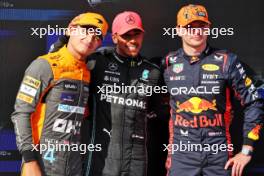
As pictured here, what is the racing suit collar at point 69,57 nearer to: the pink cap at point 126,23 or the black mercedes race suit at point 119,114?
the black mercedes race suit at point 119,114

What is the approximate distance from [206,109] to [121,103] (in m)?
0.58

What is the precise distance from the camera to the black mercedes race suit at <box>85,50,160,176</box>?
243cm

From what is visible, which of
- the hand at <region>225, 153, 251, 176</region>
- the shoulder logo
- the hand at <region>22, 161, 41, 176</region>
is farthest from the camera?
the shoulder logo

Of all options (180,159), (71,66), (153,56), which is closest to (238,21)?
(153,56)

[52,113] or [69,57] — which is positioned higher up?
[69,57]

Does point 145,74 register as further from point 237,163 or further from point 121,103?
point 237,163

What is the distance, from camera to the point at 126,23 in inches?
99.0

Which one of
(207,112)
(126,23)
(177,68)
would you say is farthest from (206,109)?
(126,23)

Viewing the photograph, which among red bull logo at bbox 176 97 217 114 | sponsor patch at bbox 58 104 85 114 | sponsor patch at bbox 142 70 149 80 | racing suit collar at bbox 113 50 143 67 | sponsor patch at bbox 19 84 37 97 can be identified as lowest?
sponsor patch at bbox 58 104 85 114

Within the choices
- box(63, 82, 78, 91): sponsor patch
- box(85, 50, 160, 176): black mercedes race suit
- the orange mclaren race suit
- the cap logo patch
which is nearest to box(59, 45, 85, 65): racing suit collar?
the orange mclaren race suit

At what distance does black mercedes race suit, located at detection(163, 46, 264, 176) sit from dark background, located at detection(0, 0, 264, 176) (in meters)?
0.46

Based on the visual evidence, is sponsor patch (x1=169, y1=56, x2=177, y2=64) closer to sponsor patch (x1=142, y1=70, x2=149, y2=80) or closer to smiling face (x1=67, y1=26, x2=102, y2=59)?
sponsor patch (x1=142, y1=70, x2=149, y2=80)

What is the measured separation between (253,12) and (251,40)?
8.9 inches

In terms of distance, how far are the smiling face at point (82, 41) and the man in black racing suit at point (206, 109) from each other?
25.5 inches
